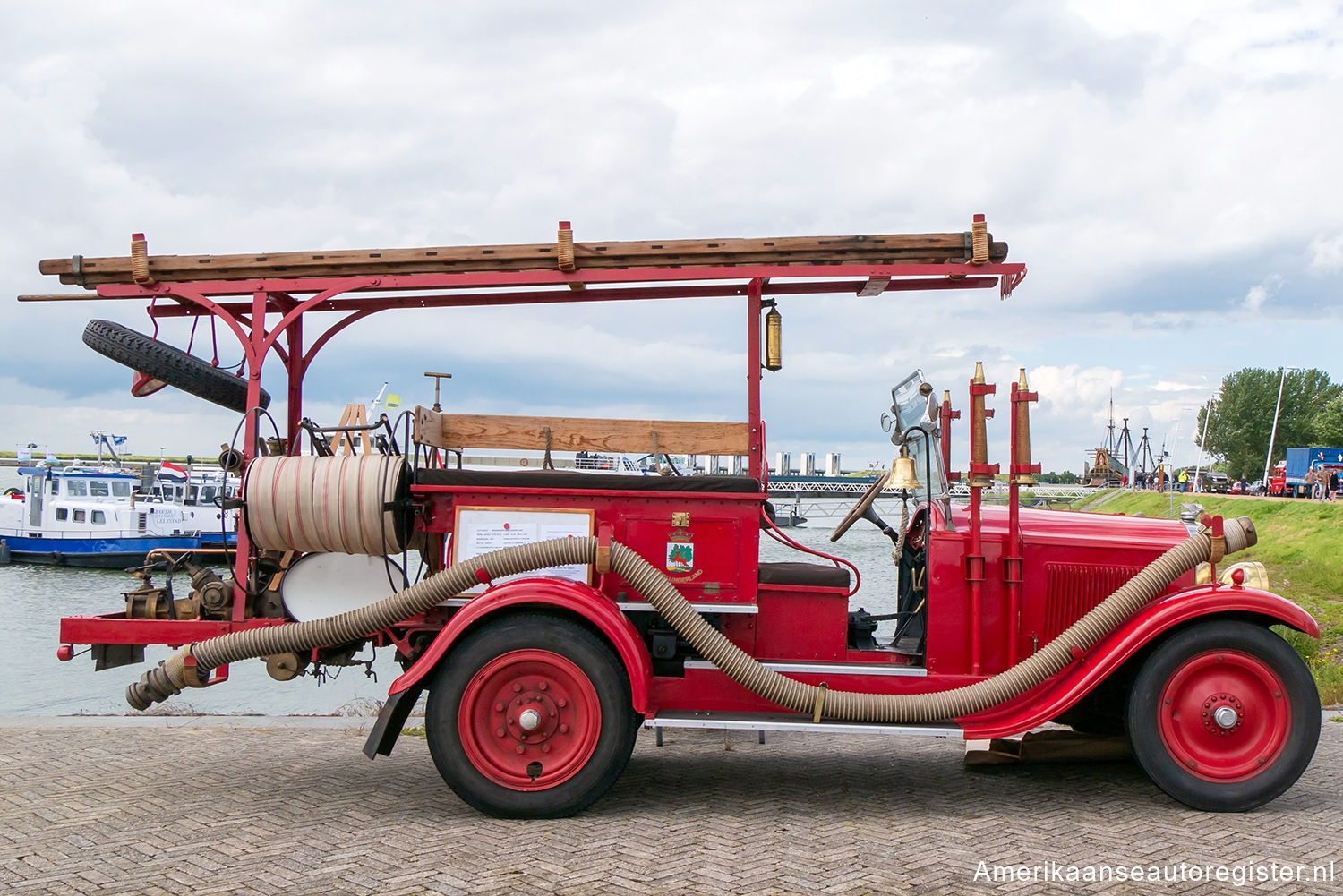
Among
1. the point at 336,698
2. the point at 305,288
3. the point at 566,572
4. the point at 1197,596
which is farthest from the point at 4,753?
the point at 1197,596

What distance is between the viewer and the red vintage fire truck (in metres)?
4.93

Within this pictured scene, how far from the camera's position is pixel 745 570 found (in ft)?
17.2

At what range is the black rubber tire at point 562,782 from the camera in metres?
4.87

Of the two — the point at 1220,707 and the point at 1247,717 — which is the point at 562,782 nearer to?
the point at 1220,707

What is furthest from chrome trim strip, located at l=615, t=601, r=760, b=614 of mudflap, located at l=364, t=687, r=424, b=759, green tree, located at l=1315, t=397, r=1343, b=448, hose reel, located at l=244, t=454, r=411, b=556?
green tree, located at l=1315, t=397, r=1343, b=448

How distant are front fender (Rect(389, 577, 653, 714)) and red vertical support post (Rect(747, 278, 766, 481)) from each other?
3.75 ft


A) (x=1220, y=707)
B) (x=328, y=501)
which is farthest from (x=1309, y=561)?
(x=328, y=501)

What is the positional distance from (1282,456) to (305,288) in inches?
3130

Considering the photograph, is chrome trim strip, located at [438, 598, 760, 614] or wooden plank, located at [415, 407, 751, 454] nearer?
chrome trim strip, located at [438, 598, 760, 614]

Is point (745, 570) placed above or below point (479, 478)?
below

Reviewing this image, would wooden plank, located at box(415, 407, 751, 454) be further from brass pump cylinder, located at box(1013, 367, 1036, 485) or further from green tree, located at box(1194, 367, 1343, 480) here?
green tree, located at box(1194, 367, 1343, 480)

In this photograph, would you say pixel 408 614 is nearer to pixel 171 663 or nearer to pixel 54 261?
pixel 171 663

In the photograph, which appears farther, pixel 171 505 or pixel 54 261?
pixel 171 505

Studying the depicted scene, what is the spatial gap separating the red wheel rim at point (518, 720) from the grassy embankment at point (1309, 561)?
7.37 metres
